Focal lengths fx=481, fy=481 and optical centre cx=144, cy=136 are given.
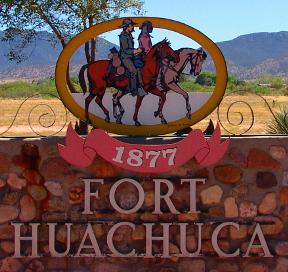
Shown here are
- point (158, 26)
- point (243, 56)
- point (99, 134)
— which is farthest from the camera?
point (243, 56)

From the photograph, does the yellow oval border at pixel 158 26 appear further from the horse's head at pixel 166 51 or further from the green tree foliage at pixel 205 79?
the green tree foliage at pixel 205 79

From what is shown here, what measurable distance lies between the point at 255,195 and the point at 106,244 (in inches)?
71.4

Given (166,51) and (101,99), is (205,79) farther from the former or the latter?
A: (101,99)

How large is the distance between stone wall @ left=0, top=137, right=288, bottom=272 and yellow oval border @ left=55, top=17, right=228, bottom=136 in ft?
2.13

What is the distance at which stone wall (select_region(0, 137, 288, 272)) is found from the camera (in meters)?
5.53

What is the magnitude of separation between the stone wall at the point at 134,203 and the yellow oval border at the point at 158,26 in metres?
0.65

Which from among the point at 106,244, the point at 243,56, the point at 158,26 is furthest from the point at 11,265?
the point at 243,56

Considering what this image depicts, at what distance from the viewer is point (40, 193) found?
5551mm

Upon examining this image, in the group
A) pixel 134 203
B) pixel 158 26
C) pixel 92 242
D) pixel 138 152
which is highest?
pixel 158 26

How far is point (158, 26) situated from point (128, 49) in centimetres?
46

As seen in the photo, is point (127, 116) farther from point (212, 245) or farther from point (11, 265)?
point (11, 265)

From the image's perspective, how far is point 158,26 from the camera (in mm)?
5867

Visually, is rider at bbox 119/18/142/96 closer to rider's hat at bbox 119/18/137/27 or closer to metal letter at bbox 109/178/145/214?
rider's hat at bbox 119/18/137/27

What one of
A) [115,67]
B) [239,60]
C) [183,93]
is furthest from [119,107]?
[239,60]
